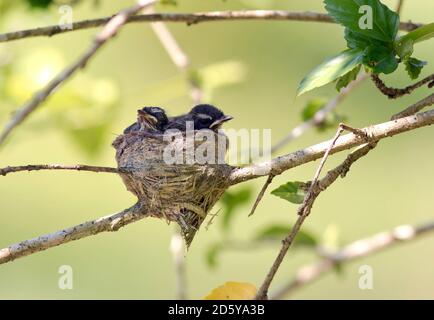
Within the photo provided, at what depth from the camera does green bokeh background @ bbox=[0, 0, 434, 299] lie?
7.31 metres

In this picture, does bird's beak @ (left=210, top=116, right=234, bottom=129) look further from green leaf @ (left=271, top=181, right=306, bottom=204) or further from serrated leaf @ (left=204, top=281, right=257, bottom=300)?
serrated leaf @ (left=204, top=281, right=257, bottom=300)

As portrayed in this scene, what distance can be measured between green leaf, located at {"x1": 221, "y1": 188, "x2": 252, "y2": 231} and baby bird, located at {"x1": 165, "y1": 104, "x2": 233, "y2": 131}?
0.31m

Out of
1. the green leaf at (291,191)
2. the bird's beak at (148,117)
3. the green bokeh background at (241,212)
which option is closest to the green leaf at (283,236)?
the bird's beak at (148,117)

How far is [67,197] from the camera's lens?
849 cm

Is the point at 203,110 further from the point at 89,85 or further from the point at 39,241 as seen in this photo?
the point at 39,241

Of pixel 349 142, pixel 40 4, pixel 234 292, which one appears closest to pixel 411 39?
pixel 349 142

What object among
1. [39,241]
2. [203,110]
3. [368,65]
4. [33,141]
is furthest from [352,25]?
[33,141]

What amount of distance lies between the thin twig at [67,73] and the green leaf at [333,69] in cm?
76

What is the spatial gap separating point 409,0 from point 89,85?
576 cm

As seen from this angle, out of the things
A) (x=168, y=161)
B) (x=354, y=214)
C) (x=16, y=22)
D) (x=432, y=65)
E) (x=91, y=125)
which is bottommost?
(x=168, y=161)

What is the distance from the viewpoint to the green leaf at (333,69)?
209cm

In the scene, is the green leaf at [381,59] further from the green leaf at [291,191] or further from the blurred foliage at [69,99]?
the blurred foliage at [69,99]

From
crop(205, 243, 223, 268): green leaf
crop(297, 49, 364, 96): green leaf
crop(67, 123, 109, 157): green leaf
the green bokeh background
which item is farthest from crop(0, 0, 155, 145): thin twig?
the green bokeh background

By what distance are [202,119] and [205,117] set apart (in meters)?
0.02
